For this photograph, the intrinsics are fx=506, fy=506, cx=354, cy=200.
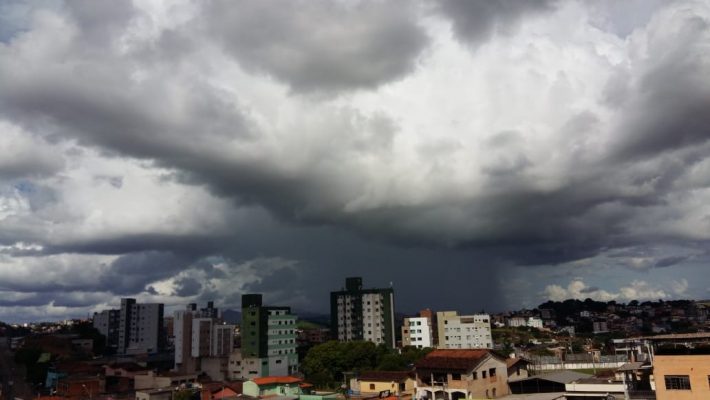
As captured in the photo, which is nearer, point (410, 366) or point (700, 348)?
point (700, 348)

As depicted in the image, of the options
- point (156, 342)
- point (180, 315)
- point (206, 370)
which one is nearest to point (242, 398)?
point (206, 370)

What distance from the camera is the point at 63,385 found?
8019 centimetres

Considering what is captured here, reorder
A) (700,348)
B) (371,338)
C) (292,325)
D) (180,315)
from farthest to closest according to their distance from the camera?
(371,338)
(180,315)
(292,325)
(700,348)

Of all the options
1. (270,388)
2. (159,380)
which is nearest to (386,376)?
(270,388)

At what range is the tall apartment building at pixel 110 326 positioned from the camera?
168 metres

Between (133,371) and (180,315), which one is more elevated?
(180,315)

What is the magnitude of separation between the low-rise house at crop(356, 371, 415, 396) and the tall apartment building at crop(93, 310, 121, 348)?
5225 inches

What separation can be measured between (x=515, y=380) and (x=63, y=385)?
68909mm

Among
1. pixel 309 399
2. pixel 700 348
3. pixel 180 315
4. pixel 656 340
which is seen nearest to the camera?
pixel 700 348

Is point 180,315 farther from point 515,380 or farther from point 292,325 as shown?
point 515,380

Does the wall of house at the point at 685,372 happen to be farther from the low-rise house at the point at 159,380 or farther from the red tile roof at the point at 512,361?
the low-rise house at the point at 159,380

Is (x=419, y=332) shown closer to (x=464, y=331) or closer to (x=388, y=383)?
(x=464, y=331)

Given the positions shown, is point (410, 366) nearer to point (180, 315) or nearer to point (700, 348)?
point (700, 348)

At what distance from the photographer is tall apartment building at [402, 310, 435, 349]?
4968 inches
